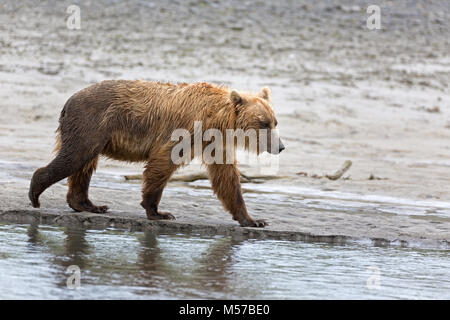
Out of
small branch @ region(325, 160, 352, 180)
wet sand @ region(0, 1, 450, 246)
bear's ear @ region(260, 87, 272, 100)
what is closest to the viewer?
bear's ear @ region(260, 87, 272, 100)

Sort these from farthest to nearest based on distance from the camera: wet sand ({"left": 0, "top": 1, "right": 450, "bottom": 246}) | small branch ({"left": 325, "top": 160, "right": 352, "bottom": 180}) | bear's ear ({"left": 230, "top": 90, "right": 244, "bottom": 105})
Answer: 1. small branch ({"left": 325, "top": 160, "right": 352, "bottom": 180})
2. wet sand ({"left": 0, "top": 1, "right": 450, "bottom": 246})
3. bear's ear ({"left": 230, "top": 90, "right": 244, "bottom": 105})

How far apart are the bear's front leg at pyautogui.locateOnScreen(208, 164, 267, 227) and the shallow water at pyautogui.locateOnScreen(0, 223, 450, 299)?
0.36 meters

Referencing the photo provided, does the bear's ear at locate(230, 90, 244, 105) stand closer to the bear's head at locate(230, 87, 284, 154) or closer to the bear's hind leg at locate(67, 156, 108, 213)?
the bear's head at locate(230, 87, 284, 154)

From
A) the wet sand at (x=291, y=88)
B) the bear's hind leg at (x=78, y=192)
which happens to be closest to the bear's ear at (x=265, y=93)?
the wet sand at (x=291, y=88)

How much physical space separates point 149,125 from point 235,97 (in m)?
0.86

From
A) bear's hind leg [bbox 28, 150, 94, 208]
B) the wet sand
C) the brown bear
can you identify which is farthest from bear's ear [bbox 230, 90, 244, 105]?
bear's hind leg [bbox 28, 150, 94, 208]

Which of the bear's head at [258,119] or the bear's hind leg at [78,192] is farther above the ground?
the bear's head at [258,119]

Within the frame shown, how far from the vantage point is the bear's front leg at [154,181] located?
25.7 ft

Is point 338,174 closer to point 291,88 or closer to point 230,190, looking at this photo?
point 230,190

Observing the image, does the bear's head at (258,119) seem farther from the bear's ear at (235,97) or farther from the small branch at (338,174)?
the small branch at (338,174)

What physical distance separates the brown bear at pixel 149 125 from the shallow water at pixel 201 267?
0.47m

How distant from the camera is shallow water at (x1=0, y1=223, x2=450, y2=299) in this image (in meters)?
5.87
